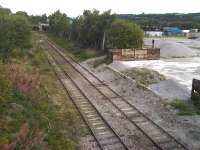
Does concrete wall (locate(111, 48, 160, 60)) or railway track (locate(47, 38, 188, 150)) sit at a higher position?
concrete wall (locate(111, 48, 160, 60))

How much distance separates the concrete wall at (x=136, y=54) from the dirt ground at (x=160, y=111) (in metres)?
9.21

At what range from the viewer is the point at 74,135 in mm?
14602

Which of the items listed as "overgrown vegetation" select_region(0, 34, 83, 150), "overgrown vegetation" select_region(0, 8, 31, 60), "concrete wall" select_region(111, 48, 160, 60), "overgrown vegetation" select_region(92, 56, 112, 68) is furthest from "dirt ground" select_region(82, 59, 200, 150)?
"overgrown vegetation" select_region(0, 8, 31, 60)

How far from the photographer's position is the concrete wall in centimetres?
3695

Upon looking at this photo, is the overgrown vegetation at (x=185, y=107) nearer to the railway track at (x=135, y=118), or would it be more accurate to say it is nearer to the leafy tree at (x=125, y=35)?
the railway track at (x=135, y=118)

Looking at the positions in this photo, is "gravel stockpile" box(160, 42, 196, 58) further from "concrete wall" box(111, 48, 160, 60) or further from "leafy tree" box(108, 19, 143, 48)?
"leafy tree" box(108, 19, 143, 48)

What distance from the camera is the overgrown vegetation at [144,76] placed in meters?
25.2

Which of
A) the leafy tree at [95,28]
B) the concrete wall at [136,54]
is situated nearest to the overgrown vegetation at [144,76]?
the concrete wall at [136,54]

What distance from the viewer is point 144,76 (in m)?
26.9

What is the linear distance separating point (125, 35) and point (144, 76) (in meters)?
13.4

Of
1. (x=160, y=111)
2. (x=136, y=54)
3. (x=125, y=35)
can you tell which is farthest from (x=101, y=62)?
(x=160, y=111)

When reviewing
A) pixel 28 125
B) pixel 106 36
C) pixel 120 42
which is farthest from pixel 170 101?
pixel 106 36

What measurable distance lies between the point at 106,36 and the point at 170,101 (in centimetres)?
2532

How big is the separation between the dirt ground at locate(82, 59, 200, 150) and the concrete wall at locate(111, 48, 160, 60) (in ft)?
30.2
